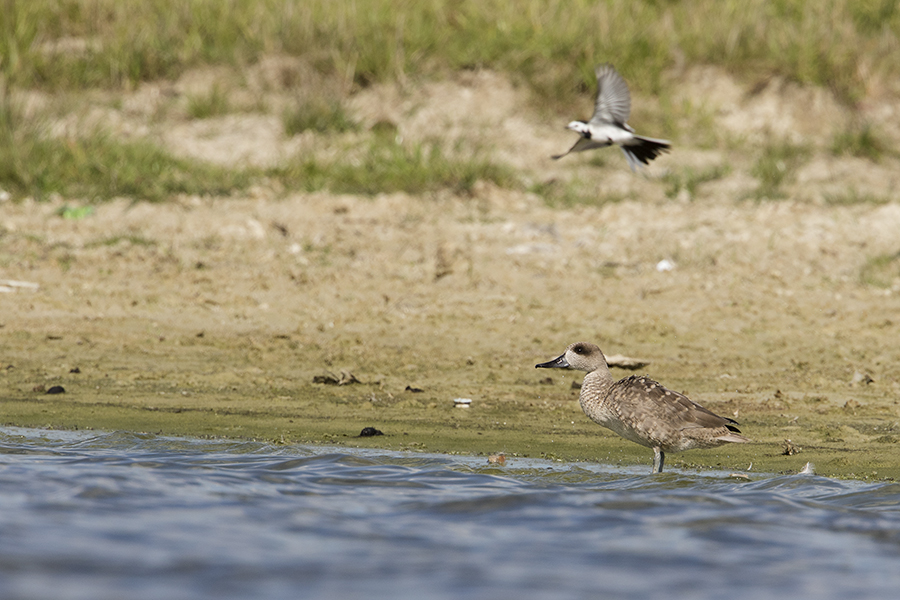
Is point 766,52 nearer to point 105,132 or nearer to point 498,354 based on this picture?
point 498,354

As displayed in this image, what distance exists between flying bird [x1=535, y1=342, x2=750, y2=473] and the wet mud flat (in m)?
0.20

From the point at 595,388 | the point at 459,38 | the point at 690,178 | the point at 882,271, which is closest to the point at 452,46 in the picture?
the point at 459,38

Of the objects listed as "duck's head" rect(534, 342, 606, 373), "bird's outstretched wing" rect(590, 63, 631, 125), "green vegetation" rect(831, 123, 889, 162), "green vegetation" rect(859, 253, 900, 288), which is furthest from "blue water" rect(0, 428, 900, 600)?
"green vegetation" rect(831, 123, 889, 162)

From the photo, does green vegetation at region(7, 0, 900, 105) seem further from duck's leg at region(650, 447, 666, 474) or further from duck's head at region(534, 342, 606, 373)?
duck's leg at region(650, 447, 666, 474)

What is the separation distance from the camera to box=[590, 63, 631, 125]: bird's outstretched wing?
6.86 m

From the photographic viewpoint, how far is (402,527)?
4.70 m

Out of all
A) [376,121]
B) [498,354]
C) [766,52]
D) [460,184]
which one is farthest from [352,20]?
[498,354]

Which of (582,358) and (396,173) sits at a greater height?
(396,173)

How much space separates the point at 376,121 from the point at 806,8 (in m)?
4.50

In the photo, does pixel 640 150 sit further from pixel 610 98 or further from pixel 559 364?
pixel 559 364

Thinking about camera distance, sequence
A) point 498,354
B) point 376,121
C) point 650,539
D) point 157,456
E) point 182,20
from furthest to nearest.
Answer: point 182,20
point 376,121
point 498,354
point 157,456
point 650,539

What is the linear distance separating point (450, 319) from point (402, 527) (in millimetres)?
3155

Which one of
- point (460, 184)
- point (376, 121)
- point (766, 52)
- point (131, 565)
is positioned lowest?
point (131, 565)

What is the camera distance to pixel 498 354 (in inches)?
283
